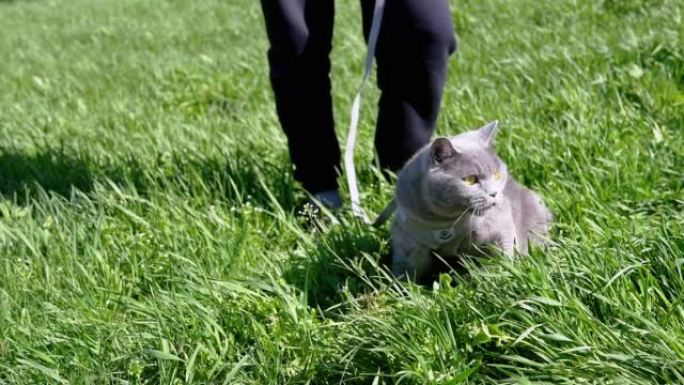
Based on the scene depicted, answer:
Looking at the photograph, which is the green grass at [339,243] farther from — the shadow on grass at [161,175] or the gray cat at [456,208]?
the gray cat at [456,208]

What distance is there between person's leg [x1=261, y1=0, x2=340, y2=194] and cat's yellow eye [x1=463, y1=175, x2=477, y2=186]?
40.1 inches

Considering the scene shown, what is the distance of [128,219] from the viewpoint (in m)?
3.31

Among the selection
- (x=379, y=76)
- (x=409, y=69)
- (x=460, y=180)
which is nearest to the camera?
(x=460, y=180)

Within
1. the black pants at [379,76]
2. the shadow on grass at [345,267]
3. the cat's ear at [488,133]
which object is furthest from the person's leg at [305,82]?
the cat's ear at [488,133]

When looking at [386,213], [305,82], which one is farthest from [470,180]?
[305,82]

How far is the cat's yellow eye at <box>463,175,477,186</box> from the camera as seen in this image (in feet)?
8.05

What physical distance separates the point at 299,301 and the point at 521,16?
171 inches

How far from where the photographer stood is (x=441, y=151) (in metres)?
2.45

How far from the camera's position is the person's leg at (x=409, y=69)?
118 inches

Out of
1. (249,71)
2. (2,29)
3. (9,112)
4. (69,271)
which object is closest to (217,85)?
(249,71)

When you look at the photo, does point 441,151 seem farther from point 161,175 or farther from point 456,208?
point 161,175

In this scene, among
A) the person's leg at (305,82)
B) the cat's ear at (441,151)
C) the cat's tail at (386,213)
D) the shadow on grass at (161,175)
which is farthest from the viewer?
the shadow on grass at (161,175)

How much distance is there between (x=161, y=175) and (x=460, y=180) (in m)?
1.61

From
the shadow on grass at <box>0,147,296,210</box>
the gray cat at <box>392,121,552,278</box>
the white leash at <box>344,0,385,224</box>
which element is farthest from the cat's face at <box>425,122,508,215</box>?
the shadow on grass at <box>0,147,296,210</box>
